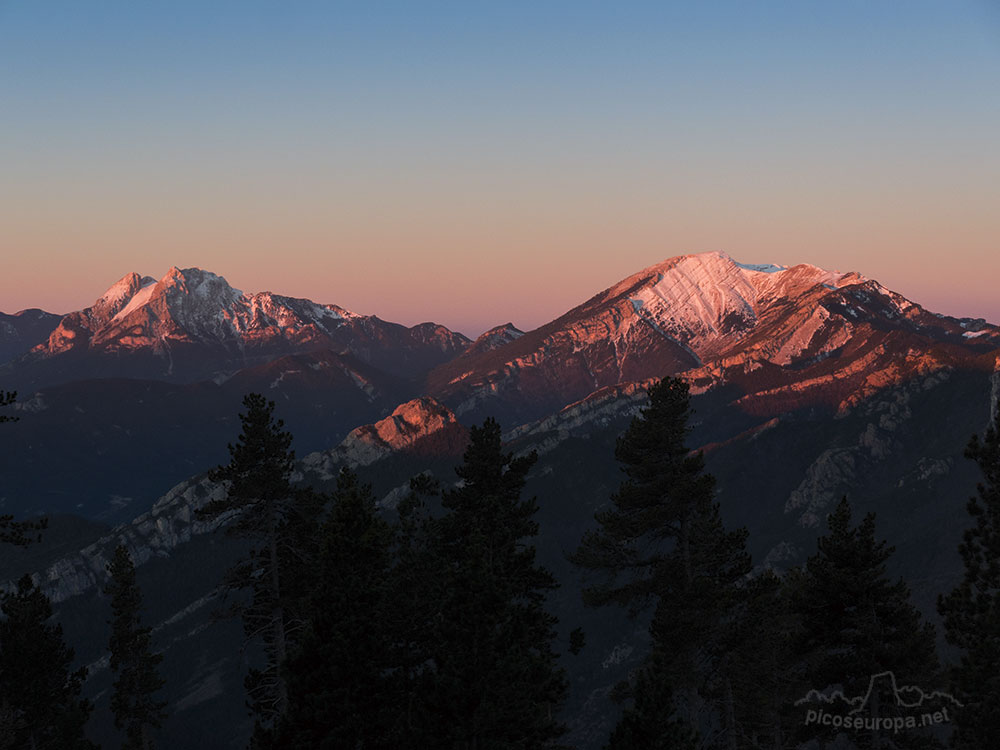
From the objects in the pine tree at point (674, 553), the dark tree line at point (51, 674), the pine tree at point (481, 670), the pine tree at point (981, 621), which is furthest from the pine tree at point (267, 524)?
the pine tree at point (981, 621)

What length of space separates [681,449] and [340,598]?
17.4m

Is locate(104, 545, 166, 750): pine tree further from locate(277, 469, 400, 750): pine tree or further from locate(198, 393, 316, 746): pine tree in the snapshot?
locate(277, 469, 400, 750): pine tree

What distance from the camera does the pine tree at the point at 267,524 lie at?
47.9 metres

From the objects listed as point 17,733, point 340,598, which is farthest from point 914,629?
point 17,733

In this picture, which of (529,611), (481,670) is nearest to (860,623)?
(529,611)

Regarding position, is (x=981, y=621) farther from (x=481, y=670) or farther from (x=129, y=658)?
(x=129, y=658)

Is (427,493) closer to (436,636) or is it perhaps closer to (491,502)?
(491,502)

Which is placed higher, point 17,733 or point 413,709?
point 17,733

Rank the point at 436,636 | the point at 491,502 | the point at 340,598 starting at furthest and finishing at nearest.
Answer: the point at 491,502
the point at 436,636
the point at 340,598

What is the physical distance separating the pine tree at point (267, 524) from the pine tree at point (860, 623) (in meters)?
25.3

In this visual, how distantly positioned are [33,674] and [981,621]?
51644 millimetres

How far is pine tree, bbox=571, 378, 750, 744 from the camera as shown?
45438mm

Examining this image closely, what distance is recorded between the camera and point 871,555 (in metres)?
45.2

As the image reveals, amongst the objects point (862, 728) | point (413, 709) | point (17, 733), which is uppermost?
point (17, 733)
